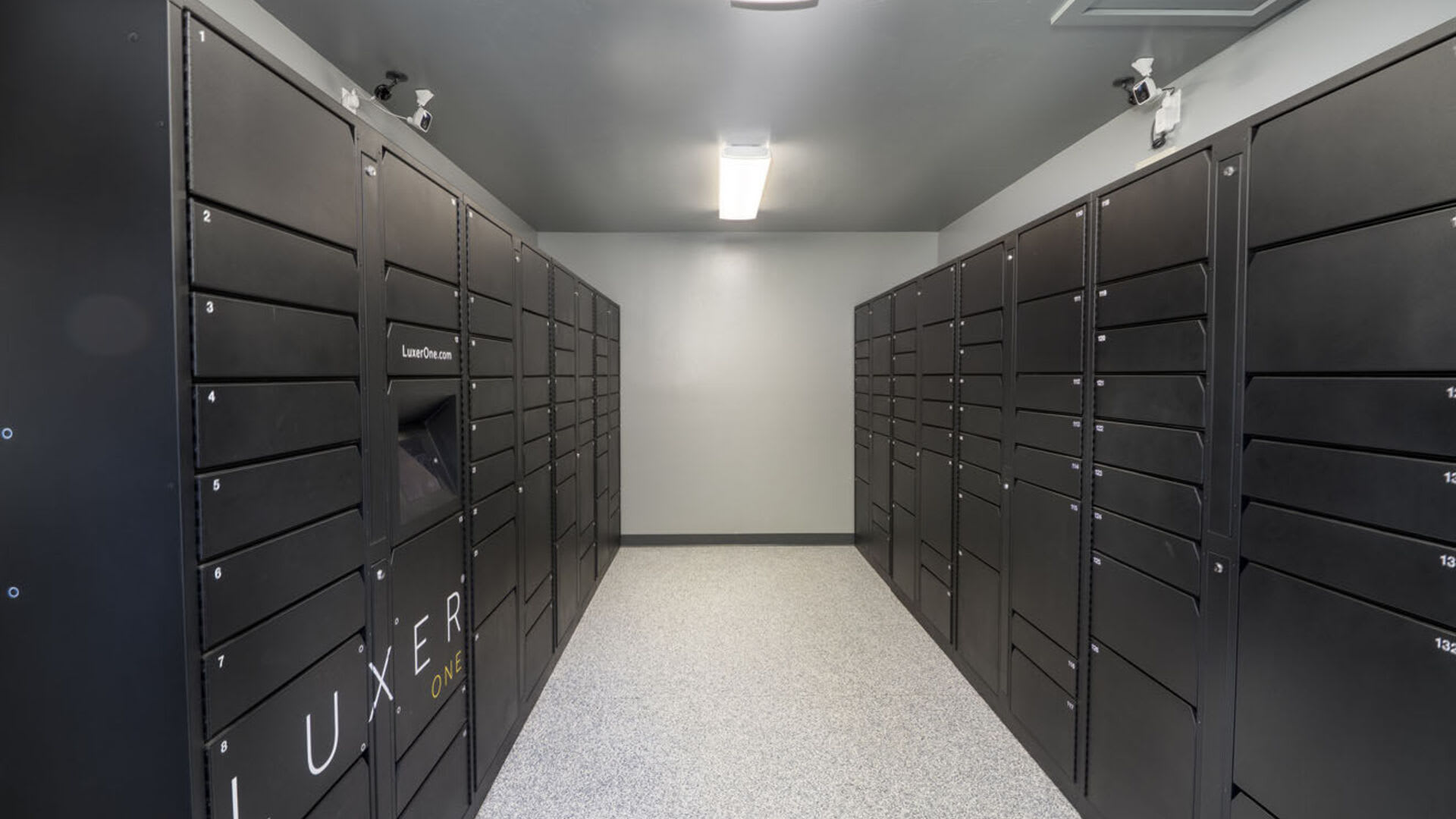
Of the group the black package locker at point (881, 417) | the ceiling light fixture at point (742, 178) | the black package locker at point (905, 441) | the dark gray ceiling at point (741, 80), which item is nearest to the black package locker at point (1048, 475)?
the dark gray ceiling at point (741, 80)

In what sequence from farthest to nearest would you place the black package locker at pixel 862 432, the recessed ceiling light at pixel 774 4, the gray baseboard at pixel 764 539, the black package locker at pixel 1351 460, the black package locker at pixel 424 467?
the gray baseboard at pixel 764 539 < the black package locker at pixel 862 432 < the recessed ceiling light at pixel 774 4 < the black package locker at pixel 424 467 < the black package locker at pixel 1351 460

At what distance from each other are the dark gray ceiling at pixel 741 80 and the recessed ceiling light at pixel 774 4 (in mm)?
174

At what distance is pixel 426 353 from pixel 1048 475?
2.10m

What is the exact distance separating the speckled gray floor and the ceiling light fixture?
2641 mm

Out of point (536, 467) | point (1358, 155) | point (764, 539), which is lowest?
point (764, 539)

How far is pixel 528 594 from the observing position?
224cm

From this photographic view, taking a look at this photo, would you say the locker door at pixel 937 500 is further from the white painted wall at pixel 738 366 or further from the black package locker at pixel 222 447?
the black package locker at pixel 222 447

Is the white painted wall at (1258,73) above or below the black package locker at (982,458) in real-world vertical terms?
above

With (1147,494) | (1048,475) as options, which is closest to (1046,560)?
(1048,475)

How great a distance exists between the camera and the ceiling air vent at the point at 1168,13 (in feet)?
5.61

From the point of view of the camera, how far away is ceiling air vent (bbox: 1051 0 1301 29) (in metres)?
1.71

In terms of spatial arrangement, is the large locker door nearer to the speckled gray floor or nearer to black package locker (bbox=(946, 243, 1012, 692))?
the speckled gray floor

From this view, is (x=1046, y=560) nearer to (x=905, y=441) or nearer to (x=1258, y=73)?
(x=905, y=441)

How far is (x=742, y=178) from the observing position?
3021 millimetres
